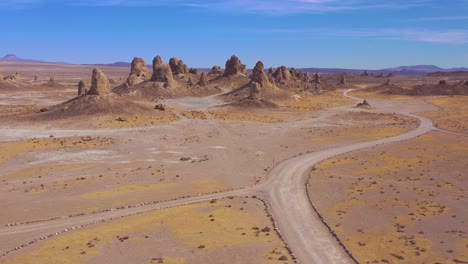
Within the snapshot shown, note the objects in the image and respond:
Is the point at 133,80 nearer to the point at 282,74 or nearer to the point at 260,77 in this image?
the point at 260,77

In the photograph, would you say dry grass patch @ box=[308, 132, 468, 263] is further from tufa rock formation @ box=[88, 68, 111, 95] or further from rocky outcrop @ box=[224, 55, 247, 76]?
rocky outcrop @ box=[224, 55, 247, 76]

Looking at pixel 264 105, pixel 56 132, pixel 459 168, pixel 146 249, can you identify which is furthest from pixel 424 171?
pixel 264 105

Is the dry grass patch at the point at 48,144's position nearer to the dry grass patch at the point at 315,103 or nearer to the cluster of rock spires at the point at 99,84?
the cluster of rock spires at the point at 99,84

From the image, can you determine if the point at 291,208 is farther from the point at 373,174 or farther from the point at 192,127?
the point at 192,127

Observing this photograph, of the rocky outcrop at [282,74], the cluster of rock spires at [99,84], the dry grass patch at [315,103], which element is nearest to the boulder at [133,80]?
the cluster of rock spires at [99,84]

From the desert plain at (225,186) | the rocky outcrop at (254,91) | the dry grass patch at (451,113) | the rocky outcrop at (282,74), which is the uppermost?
the rocky outcrop at (282,74)

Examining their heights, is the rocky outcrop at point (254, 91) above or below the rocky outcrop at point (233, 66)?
below

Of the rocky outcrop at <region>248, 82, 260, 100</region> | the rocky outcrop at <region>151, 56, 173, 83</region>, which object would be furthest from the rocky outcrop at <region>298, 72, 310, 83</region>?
the rocky outcrop at <region>248, 82, 260, 100</region>
